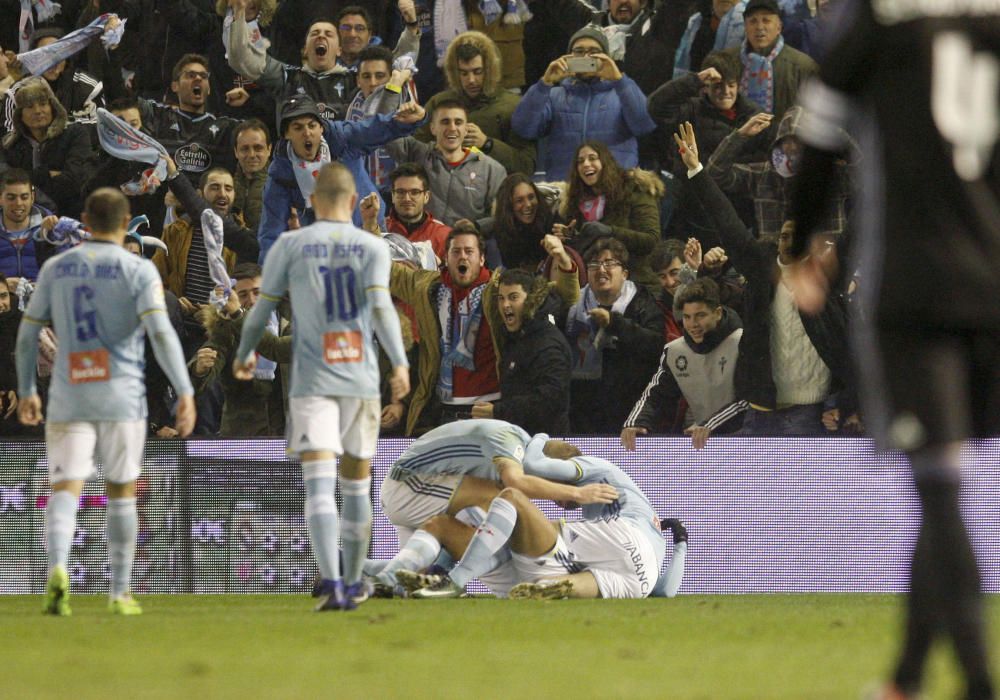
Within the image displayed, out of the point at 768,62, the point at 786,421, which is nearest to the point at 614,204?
the point at 768,62

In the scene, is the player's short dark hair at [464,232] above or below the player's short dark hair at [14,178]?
below

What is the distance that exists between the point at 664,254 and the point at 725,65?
1.78 meters

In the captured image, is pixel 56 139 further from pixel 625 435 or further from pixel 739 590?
A: pixel 739 590

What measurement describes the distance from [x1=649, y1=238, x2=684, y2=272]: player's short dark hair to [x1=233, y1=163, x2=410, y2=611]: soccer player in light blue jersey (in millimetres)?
4513

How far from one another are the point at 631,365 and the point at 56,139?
6051mm

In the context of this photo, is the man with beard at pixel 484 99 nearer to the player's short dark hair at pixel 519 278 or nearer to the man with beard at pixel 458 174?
the man with beard at pixel 458 174

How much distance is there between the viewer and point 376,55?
14352 mm

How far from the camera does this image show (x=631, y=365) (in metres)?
12.3

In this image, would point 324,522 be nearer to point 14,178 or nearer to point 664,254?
point 664,254

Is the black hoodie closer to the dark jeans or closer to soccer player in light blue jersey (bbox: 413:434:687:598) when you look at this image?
soccer player in light blue jersey (bbox: 413:434:687:598)

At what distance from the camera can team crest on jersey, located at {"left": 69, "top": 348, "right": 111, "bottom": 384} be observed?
354 inches

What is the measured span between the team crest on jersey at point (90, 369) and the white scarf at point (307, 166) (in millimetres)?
5033

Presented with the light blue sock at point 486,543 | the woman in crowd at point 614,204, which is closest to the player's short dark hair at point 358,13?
the woman in crowd at point 614,204

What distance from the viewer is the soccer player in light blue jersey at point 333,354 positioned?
8.75m
